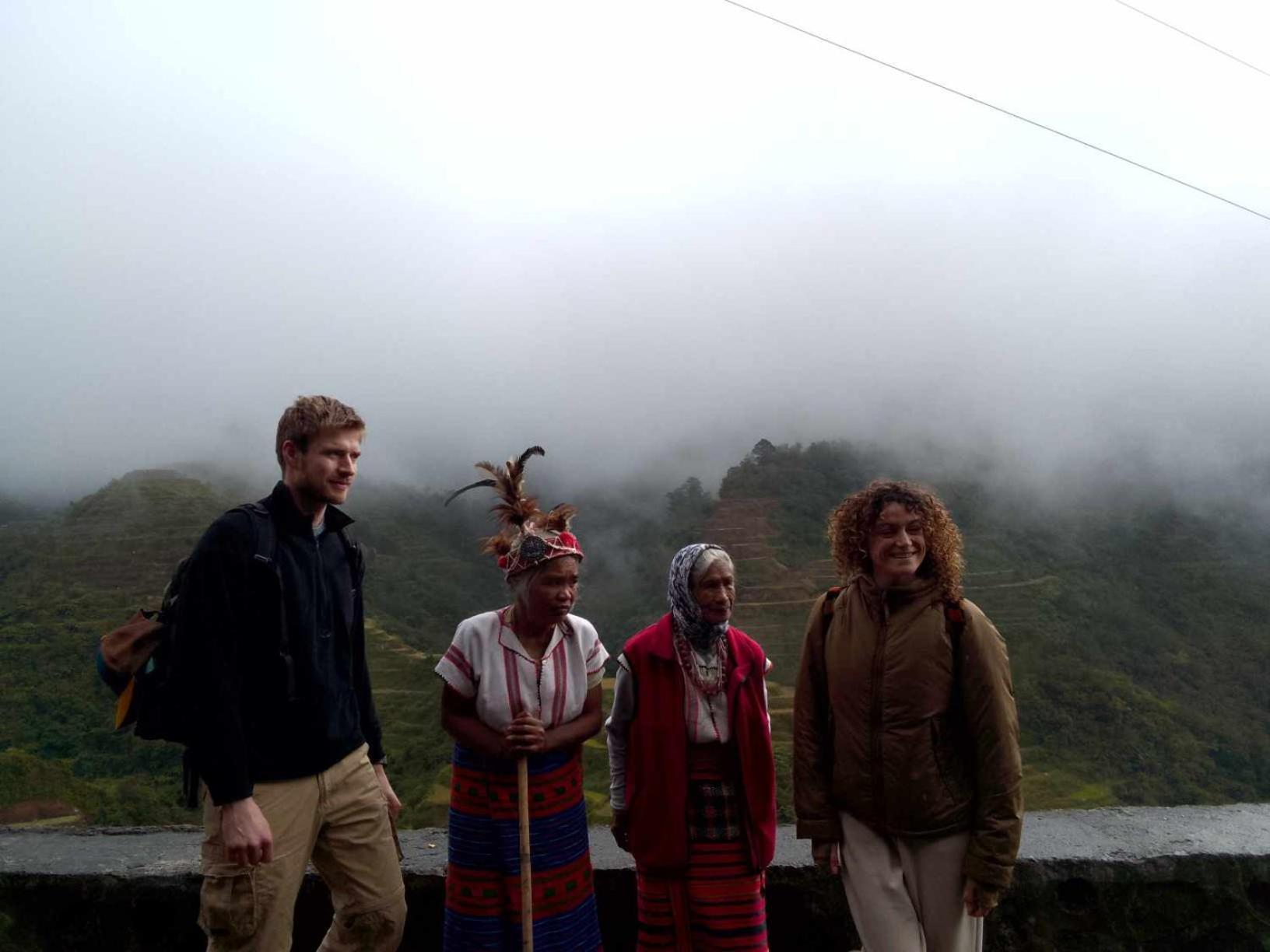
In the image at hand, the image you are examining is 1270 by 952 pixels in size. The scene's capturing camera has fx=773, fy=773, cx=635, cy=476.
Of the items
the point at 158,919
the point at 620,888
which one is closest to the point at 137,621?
the point at 158,919

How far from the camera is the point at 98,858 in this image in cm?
348

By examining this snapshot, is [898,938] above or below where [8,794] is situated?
above

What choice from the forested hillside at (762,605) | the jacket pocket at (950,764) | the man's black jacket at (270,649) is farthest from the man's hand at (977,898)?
the forested hillside at (762,605)

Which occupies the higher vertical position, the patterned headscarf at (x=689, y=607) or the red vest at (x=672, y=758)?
the patterned headscarf at (x=689, y=607)

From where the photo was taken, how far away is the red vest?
102 inches

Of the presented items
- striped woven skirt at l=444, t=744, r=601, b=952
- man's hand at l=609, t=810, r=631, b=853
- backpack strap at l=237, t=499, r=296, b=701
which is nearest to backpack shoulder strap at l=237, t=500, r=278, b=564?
backpack strap at l=237, t=499, r=296, b=701

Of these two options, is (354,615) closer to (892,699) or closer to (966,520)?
(892,699)

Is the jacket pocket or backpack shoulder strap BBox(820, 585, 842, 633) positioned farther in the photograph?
backpack shoulder strap BBox(820, 585, 842, 633)

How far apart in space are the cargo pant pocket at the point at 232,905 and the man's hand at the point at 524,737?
→ 80 cm

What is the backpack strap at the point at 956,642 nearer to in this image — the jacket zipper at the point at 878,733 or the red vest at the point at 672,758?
the jacket zipper at the point at 878,733

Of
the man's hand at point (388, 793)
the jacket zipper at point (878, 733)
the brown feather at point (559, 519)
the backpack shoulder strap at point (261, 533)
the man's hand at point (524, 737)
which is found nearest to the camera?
the backpack shoulder strap at point (261, 533)

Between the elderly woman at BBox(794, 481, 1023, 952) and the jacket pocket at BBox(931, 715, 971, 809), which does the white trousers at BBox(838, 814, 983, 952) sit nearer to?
the elderly woman at BBox(794, 481, 1023, 952)

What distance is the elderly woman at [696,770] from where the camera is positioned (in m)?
2.59

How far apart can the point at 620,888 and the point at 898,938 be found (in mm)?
1353
